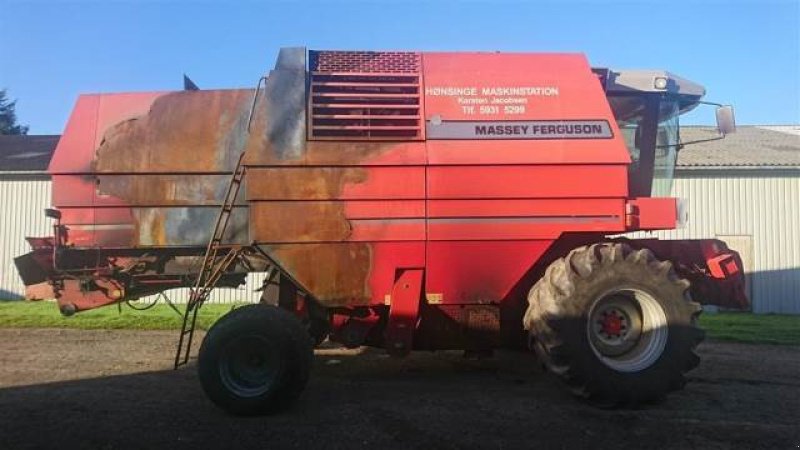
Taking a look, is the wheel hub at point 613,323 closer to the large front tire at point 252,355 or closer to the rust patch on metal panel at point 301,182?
the rust patch on metal panel at point 301,182

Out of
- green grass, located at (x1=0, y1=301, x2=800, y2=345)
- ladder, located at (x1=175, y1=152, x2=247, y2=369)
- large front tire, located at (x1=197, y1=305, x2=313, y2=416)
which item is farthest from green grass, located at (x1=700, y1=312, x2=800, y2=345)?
ladder, located at (x1=175, y1=152, x2=247, y2=369)

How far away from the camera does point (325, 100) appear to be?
6281mm

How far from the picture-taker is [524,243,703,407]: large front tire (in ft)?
19.3

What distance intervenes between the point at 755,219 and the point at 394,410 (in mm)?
14931

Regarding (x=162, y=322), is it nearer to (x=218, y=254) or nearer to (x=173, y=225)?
(x=173, y=225)

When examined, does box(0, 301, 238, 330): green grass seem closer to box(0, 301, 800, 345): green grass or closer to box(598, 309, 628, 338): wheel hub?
box(0, 301, 800, 345): green grass

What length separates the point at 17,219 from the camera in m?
18.3

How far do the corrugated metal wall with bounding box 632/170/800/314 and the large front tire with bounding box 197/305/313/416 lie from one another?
14.2 metres

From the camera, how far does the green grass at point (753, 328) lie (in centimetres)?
1127

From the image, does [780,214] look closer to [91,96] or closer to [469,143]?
[469,143]

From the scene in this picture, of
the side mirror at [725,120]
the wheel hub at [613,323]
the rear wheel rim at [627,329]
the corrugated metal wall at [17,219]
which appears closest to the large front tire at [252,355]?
the rear wheel rim at [627,329]

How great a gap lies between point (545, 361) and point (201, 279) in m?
3.26

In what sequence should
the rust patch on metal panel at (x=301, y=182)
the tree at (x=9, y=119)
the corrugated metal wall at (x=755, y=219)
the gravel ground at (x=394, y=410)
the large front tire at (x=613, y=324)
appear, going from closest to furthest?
the gravel ground at (x=394, y=410) → the large front tire at (x=613, y=324) → the rust patch on metal panel at (x=301, y=182) → the corrugated metal wall at (x=755, y=219) → the tree at (x=9, y=119)

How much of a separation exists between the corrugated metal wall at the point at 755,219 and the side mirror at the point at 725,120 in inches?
446
